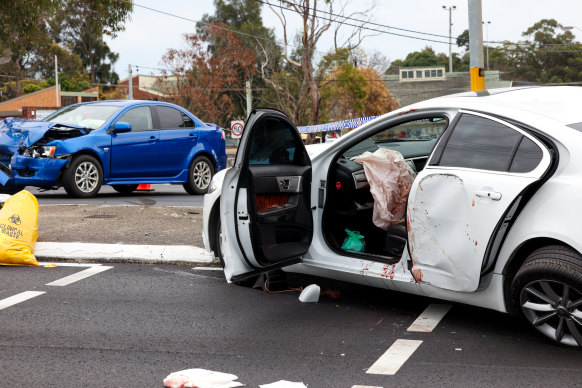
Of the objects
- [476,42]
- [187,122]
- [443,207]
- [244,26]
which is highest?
[244,26]

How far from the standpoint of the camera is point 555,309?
13.8 feet

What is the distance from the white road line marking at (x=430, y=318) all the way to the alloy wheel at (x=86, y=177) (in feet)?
28.0

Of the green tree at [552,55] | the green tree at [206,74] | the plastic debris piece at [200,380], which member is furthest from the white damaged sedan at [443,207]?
the green tree at [552,55]

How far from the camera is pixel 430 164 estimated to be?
4789 millimetres

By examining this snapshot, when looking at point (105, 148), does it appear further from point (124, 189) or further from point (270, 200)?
point (270, 200)

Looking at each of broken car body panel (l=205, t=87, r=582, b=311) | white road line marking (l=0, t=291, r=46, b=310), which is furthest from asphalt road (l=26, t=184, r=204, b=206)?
broken car body panel (l=205, t=87, r=582, b=311)

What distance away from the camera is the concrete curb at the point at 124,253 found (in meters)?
7.27

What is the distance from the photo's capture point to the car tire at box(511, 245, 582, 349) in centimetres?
406

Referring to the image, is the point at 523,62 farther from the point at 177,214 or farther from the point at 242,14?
Answer: the point at 177,214

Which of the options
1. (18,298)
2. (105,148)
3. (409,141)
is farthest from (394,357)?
(105,148)

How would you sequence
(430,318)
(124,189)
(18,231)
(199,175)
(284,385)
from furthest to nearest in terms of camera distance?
(124,189), (199,175), (18,231), (430,318), (284,385)

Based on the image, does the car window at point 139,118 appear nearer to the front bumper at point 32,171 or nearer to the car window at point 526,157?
the front bumper at point 32,171

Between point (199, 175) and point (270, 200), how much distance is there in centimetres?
912

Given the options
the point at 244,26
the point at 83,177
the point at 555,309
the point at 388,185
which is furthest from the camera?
the point at 244,26
